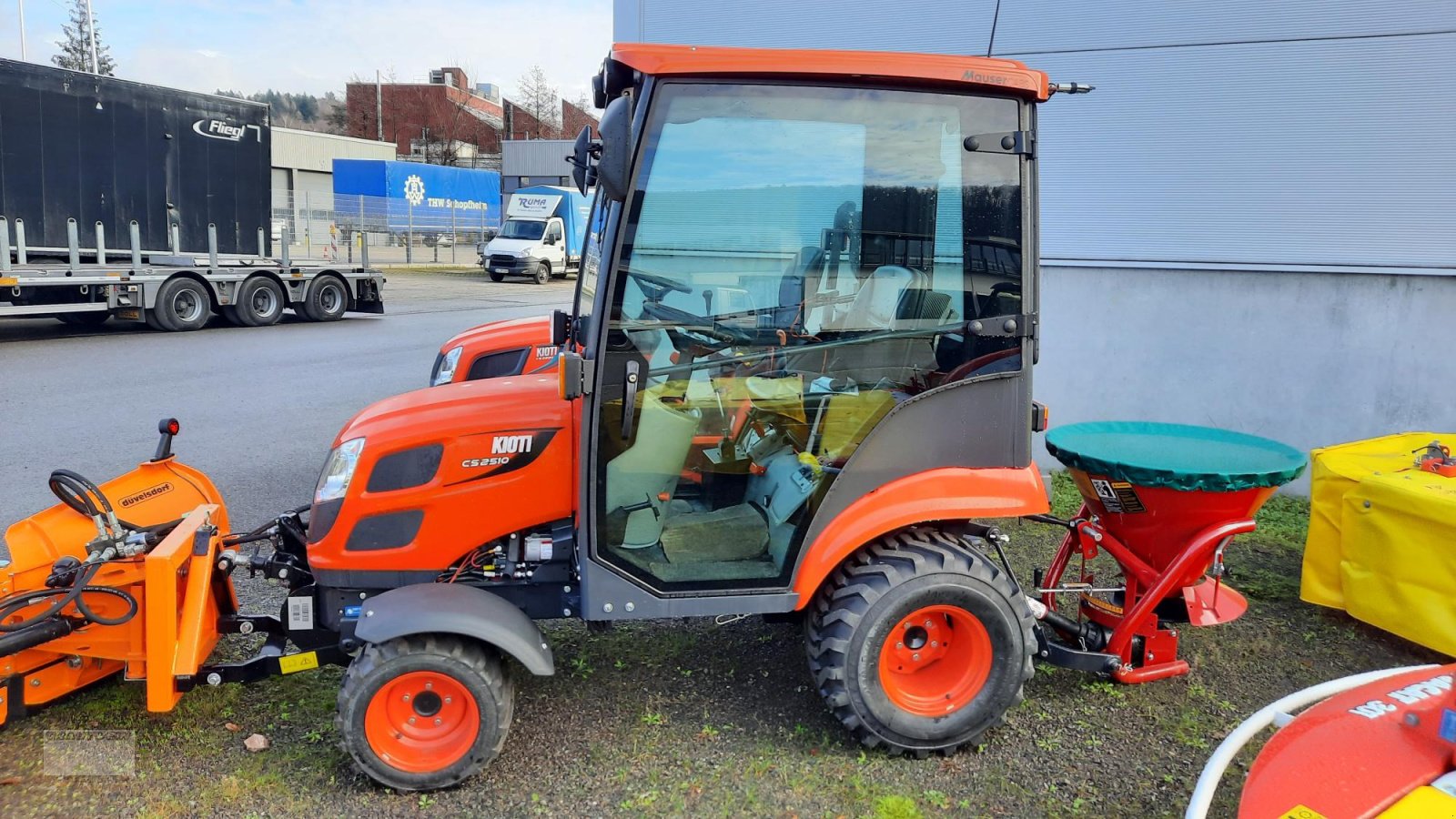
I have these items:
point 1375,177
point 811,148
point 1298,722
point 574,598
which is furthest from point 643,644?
point 1375,177

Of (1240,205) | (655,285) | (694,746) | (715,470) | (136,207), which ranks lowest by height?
(694,746)

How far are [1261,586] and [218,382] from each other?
948cm

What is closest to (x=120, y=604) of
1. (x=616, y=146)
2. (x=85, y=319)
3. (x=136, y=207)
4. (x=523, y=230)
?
(x=616, y=146)

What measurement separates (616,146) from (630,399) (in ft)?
2.51

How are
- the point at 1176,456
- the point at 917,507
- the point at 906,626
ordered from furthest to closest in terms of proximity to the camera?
the point at 1176,456
the point at 906,626
the point at 917,507

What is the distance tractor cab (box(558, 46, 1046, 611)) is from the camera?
2.97 meters

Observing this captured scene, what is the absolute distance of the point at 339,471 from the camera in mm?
3262

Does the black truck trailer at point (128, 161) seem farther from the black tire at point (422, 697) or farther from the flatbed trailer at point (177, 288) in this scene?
the black tire at point (422, 697)

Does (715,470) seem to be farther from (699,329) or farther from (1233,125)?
(1233,125)

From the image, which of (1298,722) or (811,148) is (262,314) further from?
(1298,722)

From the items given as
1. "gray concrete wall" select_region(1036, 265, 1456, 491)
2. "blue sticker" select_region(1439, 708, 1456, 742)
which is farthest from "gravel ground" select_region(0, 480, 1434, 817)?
"gray concrete wall" select_region(1036, 265, 1456, 491)

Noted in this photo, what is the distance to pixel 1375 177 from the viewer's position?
6176 mm

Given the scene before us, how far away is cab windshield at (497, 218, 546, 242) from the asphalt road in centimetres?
1050

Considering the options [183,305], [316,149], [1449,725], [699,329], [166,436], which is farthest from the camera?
[316,149]
